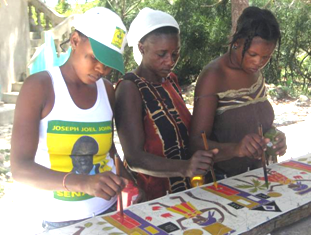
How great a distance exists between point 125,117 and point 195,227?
0.57m

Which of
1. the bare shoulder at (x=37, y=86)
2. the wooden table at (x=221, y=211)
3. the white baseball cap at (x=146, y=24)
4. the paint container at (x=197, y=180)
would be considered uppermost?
the white baseball cap at (x=146, y=24)

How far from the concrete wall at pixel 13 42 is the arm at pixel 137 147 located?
5.94 meters

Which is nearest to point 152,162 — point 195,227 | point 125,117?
point 125,117

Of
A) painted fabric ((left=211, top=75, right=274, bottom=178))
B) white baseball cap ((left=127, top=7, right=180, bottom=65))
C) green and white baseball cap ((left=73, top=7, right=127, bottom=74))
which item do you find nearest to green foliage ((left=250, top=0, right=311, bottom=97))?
painted fabric ((left=211, top=75, right=274, bottom=178))

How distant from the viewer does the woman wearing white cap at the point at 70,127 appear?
133 centimetres

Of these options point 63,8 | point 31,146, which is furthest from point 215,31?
Answer: point 31,146

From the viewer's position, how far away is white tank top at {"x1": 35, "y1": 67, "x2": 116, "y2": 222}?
139 cm

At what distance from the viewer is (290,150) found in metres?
5.21

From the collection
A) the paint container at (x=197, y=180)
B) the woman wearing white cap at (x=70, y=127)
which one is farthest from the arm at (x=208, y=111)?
the woman wearing white cap at (x=70, y=127)

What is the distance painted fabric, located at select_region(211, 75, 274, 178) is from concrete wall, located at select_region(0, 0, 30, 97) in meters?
5.98

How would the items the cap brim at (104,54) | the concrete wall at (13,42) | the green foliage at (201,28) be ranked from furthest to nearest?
1. the green foliage at (201,28)
2. the concrete wall at (13,42)
3. the cap brim at (104,54)

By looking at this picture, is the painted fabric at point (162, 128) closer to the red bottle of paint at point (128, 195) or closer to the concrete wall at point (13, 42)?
the red bottle of paint at point (128, 195)

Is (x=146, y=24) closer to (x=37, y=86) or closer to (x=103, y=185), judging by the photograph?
(x=37, y=86)

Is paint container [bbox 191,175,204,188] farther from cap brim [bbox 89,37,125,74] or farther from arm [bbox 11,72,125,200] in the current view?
cap brim [bbox 89,37,125,74]
